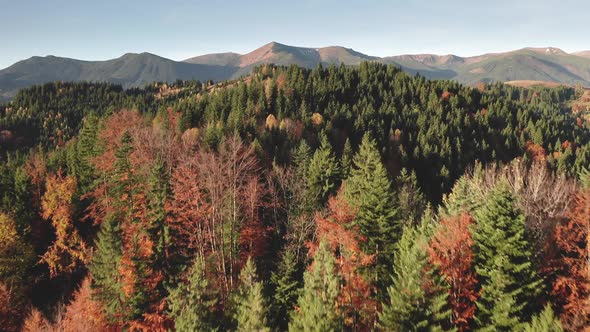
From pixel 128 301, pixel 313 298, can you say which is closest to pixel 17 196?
pixel 128 301

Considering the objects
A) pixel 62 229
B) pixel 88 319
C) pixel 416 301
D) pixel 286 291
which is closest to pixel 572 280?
pixel 416 301

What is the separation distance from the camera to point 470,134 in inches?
4656

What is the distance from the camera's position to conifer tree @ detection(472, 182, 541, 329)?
21.9 metres

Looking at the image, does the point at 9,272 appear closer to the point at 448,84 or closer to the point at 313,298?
the point at 313,298

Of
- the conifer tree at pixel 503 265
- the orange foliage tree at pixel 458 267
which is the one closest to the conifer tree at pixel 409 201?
the orange foliage tree at pixel 458 267

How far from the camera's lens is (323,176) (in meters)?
53.0

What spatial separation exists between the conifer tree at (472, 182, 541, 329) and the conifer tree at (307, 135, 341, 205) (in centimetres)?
2723

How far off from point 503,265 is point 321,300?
38.6 feet

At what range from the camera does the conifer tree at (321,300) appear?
70.8ft

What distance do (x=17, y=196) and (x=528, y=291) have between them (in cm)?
6722

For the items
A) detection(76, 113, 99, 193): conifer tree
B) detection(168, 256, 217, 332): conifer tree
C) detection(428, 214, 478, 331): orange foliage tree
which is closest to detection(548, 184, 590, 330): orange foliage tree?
detection(428, 214, 478, 331): orange foliage tree

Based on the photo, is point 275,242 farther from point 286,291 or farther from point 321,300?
point 321,300

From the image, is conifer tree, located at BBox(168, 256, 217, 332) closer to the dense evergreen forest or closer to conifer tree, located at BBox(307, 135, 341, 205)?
the dense evergreen forest

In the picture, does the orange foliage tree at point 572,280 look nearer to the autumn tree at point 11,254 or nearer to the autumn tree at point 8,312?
the autumn tree at point 8,312
